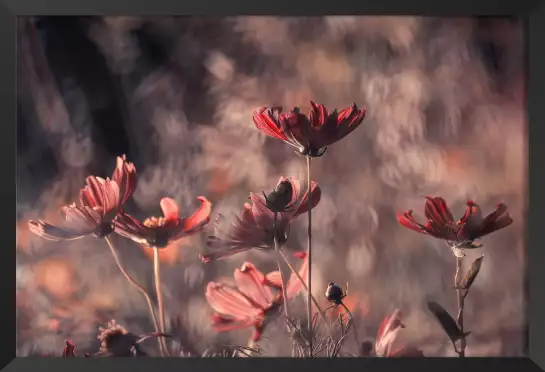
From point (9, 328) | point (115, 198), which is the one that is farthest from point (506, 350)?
point (9, 328)

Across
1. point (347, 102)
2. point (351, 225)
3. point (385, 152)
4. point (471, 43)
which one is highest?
point (471, 43)

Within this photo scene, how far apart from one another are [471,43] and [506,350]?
0.64 meters

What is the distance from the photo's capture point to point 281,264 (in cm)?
113

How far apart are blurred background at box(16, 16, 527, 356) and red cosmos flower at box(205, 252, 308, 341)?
0.02m

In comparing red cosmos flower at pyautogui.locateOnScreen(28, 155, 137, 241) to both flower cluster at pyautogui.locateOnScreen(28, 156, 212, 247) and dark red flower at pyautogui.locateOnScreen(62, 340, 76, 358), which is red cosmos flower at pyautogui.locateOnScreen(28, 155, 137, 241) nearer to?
flower cluster at pyautogui.locateOnScreen(28, 156, 212, 247)

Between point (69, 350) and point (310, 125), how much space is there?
0.68 meters

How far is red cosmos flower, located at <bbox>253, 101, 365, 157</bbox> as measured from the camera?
1120mm

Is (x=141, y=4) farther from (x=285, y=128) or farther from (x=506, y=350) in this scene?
(x=506, y=350)

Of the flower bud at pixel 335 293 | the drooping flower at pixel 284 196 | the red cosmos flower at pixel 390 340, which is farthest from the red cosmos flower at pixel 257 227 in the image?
the red cosmos flower at pixel 390 340

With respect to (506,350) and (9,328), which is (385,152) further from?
(9,328)

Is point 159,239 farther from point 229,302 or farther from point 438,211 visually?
point 438,211

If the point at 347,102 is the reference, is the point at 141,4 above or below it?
above

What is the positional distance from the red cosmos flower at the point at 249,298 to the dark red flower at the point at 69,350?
30cm

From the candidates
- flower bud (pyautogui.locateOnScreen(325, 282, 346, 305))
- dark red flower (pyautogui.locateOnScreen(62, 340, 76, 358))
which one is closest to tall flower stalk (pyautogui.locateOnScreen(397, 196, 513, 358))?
flower bud (pyautogui.locateOnScreen(325, 282, 346, 305))
